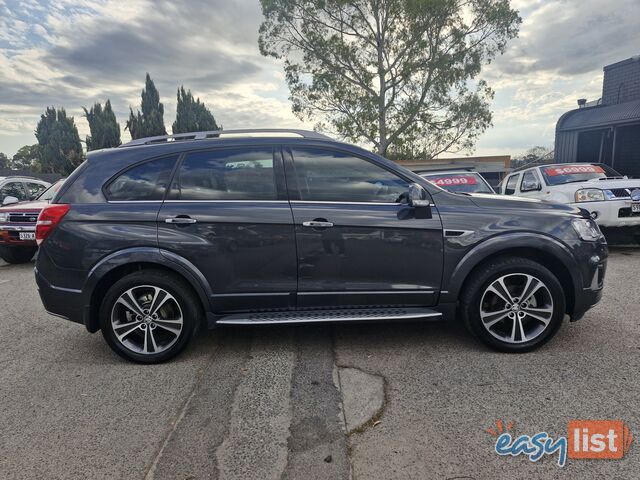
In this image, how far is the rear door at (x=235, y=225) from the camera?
3268 millimetres

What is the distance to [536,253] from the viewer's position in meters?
3.44

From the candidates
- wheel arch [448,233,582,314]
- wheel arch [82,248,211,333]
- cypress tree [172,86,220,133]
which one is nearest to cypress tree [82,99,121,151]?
cypress tree [172,86,220,133]

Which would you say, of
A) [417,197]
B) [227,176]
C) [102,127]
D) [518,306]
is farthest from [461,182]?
[102,127]

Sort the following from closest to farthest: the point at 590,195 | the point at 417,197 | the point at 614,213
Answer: the point at 417,197 → the point at 614,213 → the point at 590,195

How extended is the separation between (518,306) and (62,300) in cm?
373

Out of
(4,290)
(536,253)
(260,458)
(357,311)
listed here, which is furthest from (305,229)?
(4,290)

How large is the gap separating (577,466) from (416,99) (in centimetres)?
2330

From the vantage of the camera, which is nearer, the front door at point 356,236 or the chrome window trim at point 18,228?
the front door at point 356,236

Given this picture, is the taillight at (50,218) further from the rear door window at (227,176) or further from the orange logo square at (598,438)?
the orange logo square at (598,438)

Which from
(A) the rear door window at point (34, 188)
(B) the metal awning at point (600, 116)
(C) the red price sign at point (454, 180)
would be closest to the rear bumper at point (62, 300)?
(C) the red price sign at point (454, 180)

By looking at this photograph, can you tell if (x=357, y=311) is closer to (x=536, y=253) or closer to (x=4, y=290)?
(x=536, y=253)

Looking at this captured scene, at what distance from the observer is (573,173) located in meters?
8.06

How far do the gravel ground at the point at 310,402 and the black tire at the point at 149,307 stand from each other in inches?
4.9

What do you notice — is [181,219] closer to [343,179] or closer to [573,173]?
[343,179]
